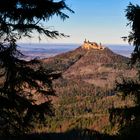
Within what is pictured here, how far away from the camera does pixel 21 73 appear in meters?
13.0

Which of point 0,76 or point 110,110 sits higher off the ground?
point 0,76

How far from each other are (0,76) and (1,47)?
3.11 ft

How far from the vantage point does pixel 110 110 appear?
19.1 metres

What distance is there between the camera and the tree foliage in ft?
42.2

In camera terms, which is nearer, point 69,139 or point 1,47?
point 1,47

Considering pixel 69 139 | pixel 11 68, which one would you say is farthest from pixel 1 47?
pixel 69 139

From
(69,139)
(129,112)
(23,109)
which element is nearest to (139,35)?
(129,112)

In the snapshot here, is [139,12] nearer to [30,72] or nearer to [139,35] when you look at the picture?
[139,35]

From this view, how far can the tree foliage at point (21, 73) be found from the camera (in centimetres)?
1288

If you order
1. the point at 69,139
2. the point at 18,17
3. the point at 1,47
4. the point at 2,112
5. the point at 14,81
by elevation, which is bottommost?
the point at 69,139

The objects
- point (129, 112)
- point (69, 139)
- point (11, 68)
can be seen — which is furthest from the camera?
point (129, 112)

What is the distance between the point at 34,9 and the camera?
12977 millimetres

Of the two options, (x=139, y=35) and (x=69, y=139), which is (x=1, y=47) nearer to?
(x=69, y=139)

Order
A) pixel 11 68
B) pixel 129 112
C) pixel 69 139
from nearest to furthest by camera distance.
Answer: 1. pixel 11 68
2. pixel 69 139
3. pixel 129 112
